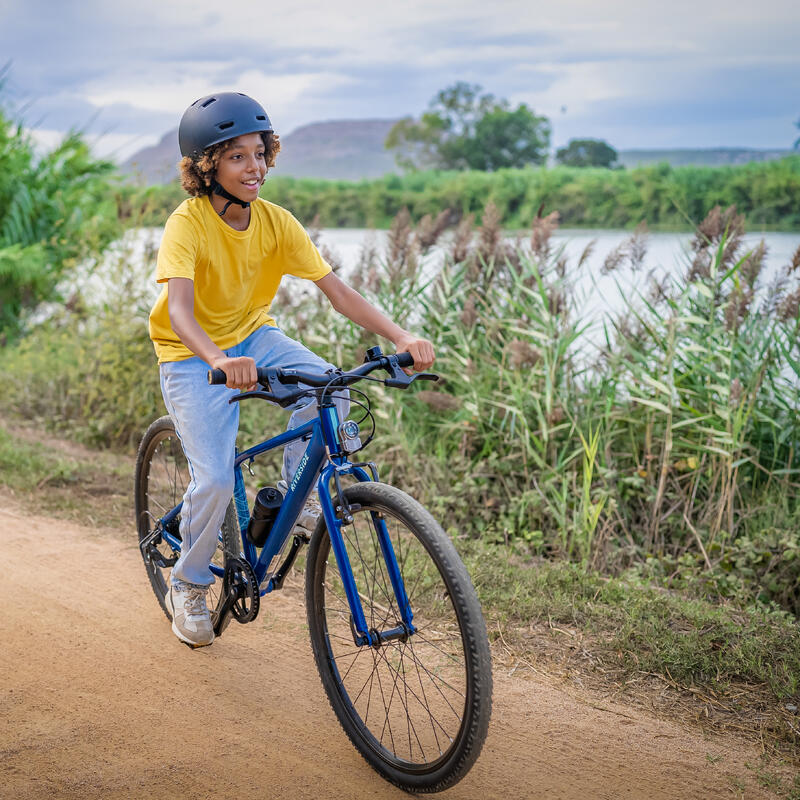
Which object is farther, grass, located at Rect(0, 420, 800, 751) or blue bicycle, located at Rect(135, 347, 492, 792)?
grass, located at Rect(0, 420, 800, 751)

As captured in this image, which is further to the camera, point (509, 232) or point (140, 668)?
point (509, 232)

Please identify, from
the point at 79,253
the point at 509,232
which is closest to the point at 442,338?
the point at 509,232

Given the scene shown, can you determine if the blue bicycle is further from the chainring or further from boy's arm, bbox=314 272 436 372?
boy's arm, bbox=314 272 436 372

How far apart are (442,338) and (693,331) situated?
1668mm

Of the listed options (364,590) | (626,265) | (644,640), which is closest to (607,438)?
(626,265)

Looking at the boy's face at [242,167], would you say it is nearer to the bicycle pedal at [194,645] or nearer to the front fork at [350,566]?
the front fork at [350,566]

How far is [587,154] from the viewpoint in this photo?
26.3ft

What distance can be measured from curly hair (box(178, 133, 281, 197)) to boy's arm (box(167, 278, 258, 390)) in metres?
0.43

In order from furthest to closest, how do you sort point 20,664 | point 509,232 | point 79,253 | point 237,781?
point 79,253 < point 509,232 < point 20,664 < point 237,781

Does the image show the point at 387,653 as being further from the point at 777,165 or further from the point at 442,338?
the point at 777,165

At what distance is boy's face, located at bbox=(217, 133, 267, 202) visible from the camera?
3316 mm

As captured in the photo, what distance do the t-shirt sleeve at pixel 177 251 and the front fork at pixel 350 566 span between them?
0.87 meters

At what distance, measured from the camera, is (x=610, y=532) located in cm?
510

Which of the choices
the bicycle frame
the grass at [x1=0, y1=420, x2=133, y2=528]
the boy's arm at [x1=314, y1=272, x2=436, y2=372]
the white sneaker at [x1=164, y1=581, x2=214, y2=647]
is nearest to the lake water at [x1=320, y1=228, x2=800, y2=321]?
the boy's arm at [x1=314, y1=272, x2=436, y2=372]
